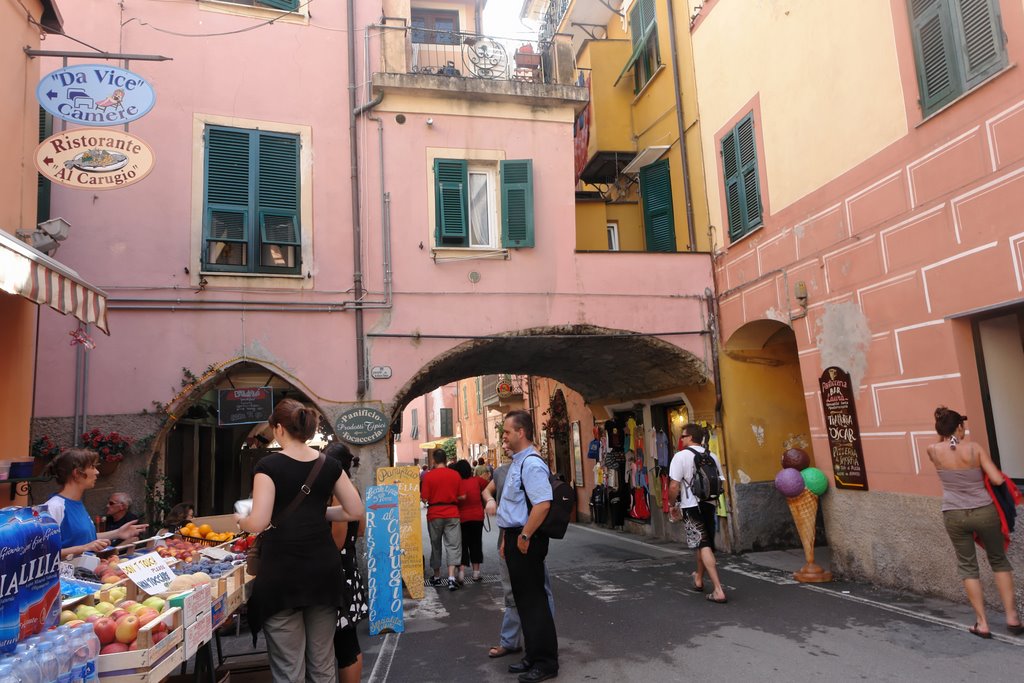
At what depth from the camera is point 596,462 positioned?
593 inches

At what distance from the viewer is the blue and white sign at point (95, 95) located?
6.25 metres

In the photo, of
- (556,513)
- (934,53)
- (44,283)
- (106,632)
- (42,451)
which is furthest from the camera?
(42,451)

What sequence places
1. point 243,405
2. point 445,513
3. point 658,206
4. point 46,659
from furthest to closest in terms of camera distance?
1. point 658,206
2. point 445,513
3. point 243,405
4. point 46,659

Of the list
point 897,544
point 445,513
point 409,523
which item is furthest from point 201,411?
point 897,544

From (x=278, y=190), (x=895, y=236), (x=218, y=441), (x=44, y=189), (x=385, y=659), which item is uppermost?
(x=278, y=190)

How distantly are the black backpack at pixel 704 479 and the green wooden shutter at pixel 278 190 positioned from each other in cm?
568

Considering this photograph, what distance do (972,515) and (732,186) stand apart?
6.02 metres

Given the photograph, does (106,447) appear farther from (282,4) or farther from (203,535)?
(282,4)

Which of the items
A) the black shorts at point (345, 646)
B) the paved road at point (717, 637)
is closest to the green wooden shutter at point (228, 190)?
the paved road at point (717, 637)

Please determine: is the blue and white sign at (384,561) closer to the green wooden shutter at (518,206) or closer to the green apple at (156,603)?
the green apple at (156,603)

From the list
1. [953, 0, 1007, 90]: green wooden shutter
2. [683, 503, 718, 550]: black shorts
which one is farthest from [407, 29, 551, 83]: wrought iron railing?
[683, 503, 718, 550]: black shorts

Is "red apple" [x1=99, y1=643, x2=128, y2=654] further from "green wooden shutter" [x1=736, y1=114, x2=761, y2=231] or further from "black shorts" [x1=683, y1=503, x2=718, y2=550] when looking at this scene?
"green wooden shutter" [x1=736, y1=114, x2=761, y2=231]

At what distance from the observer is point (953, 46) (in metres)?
6.42

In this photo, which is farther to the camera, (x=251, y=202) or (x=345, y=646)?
(x=251, y=202)
